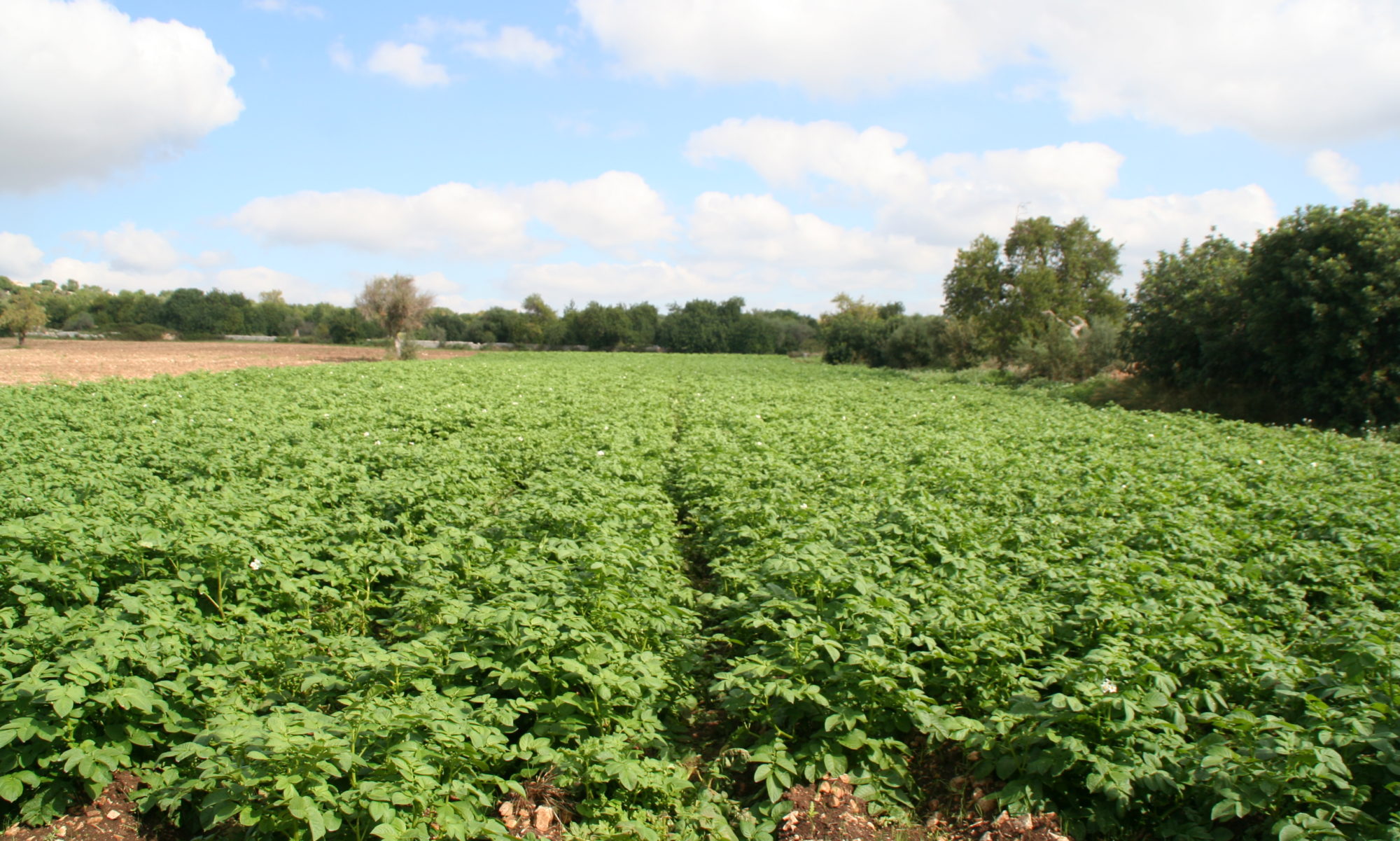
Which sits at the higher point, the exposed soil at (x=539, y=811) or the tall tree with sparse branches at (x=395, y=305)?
the tall tree with sparse branches at (x=395, y=305)

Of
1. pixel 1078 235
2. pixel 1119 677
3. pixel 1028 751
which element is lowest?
pixel 1028 751

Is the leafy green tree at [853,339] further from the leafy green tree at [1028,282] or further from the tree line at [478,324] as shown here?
the tree line at [478,324]

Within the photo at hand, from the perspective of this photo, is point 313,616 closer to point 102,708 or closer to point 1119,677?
point 102,708

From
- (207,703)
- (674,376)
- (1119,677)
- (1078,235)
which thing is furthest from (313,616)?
(1078,235)

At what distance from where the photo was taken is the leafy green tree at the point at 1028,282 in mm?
36469

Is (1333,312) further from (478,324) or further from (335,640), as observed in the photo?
(478,324)

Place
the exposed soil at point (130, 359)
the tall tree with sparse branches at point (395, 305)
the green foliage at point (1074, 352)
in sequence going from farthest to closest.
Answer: the tall tree with sparse branches at point (395, 305) < the green foliage at point (1074, 352) < the exposed soil at point (130, 359)

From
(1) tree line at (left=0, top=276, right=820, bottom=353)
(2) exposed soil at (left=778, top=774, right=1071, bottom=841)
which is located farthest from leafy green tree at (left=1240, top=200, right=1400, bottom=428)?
(1) tree line at (left=0, top=276, right=820, bottom=353)

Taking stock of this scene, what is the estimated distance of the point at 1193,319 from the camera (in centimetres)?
2384

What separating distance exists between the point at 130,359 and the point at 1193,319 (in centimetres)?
4783

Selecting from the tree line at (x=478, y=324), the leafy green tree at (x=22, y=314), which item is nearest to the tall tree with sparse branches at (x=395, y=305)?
the leafy green tree at (x=22, y=314)

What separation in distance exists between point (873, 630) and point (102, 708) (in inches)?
161

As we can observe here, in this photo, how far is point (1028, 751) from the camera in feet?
12.7

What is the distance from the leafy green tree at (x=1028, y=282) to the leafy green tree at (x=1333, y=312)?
46.0 feet
